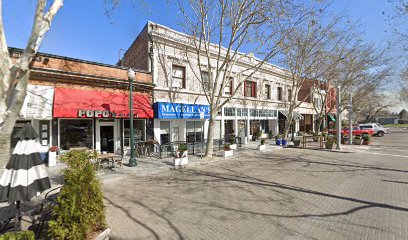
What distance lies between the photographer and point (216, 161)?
12.0 metres

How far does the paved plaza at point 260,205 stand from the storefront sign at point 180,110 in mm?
5797

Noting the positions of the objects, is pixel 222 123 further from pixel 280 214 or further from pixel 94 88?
pixel 280 214

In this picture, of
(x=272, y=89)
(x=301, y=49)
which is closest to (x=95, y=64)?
(x=301, y=49)

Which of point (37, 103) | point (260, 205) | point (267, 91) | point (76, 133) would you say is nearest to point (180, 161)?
point (260, 205)

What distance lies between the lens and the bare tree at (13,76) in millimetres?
3664

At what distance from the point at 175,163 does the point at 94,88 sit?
6782mm

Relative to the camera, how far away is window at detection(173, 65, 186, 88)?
15.8 m

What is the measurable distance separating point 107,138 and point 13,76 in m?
9.51

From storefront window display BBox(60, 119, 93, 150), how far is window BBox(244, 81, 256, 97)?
51.5 feet

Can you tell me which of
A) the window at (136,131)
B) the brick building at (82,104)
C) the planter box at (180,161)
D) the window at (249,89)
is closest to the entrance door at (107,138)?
the brick building at (82,104)

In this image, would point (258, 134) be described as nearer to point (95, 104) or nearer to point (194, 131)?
point (194, 131)

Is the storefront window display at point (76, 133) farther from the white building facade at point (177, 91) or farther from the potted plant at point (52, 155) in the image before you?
the white building facade at point (177, 91)

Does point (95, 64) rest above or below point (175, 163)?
above

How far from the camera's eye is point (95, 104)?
11195mm
